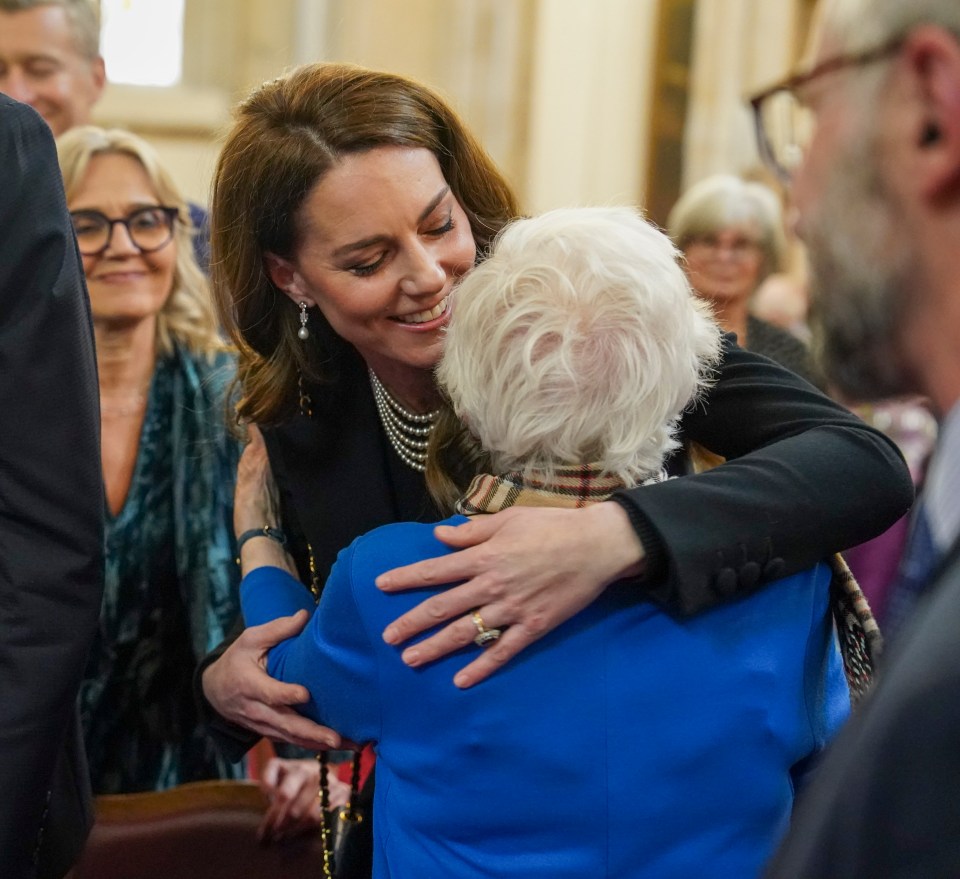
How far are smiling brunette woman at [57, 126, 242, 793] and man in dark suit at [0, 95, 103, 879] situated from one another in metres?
0.94

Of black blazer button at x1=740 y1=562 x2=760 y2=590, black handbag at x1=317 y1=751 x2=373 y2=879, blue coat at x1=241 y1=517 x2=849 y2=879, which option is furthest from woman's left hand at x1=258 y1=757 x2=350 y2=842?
black blazer button at x1=740 y1=562 x2=760 y2=590

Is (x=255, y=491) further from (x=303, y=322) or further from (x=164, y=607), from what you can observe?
(x=164, y=607)

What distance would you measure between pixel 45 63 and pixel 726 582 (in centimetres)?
283

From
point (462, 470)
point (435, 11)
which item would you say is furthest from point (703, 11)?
point (462, 470)

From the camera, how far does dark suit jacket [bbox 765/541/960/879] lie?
0.73 m

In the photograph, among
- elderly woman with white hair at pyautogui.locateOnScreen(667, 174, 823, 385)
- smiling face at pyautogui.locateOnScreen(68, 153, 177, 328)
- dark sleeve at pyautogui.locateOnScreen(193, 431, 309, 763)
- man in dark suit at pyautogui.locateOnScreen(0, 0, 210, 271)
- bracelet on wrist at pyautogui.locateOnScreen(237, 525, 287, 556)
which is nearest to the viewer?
dark sleeve at pyautogui.locateOnScreen(193, 431, 309, 763)

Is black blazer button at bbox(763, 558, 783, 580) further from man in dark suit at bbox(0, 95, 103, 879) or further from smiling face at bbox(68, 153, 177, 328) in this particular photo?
smiling face at bbox(68, 153, 177, 328)

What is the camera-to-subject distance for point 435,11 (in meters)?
8.95

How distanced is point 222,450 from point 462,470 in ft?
3.82

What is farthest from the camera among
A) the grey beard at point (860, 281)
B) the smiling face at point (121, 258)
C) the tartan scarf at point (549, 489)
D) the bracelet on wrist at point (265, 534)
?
the smiling face at point (121, 258)

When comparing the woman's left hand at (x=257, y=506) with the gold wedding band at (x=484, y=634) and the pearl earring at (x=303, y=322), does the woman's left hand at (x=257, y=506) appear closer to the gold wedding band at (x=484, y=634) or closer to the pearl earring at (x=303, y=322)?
the pearl earring at (x=303, y=322)

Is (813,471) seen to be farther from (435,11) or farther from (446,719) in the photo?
(435,11)

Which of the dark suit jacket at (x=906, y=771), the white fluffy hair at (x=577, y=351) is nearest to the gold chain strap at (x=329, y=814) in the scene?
the white fluffy hair at (x=577, y=351)

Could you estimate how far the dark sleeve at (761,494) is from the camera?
1483 mm
